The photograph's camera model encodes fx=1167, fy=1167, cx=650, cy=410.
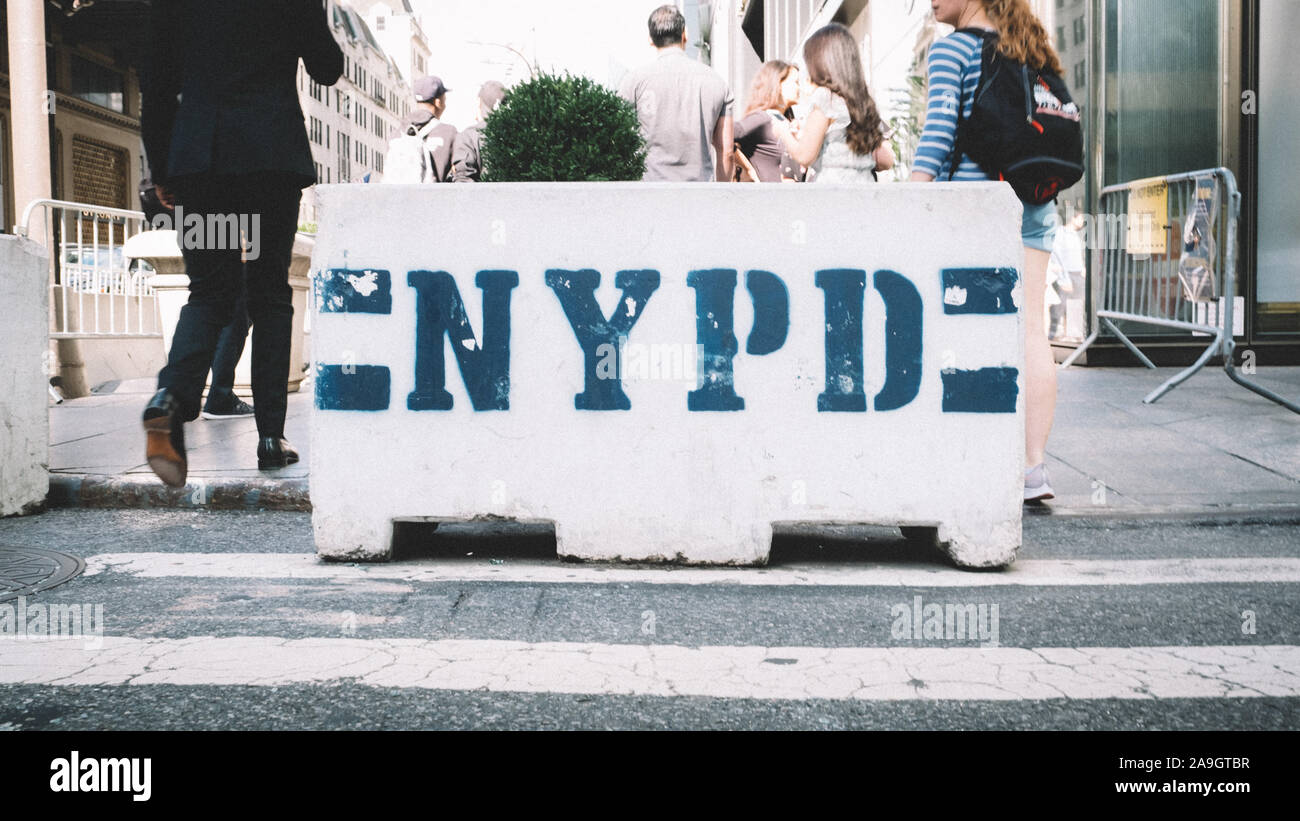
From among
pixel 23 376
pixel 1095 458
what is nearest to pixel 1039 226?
pixel 1095 458

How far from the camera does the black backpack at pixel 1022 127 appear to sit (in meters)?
4.13

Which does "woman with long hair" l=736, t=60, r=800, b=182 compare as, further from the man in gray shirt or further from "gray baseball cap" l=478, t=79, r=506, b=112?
"gray baseball cap" l=478, t=79, r=506, b=112

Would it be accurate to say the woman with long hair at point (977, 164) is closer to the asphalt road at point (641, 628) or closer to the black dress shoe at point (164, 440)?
the asphalt road at point (641, 628)

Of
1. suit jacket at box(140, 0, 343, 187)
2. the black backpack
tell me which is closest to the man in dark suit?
suit jacket at box(140, 0, 343, 187)

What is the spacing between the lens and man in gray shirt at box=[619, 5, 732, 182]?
6.59m

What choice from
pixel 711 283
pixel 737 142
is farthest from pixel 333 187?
pixel 737 142

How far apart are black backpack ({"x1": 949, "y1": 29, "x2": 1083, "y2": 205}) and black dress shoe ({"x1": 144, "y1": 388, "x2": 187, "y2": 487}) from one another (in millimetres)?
2974

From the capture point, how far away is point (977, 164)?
426 cm

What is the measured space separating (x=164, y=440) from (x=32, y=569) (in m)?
0.63

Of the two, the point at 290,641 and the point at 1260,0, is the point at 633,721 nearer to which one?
the point at 290,641

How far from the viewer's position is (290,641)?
2.73 meters

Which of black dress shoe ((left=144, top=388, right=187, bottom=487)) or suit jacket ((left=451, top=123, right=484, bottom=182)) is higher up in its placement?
suit jacket ((left=451, top=123, right=484, bottom=182))
